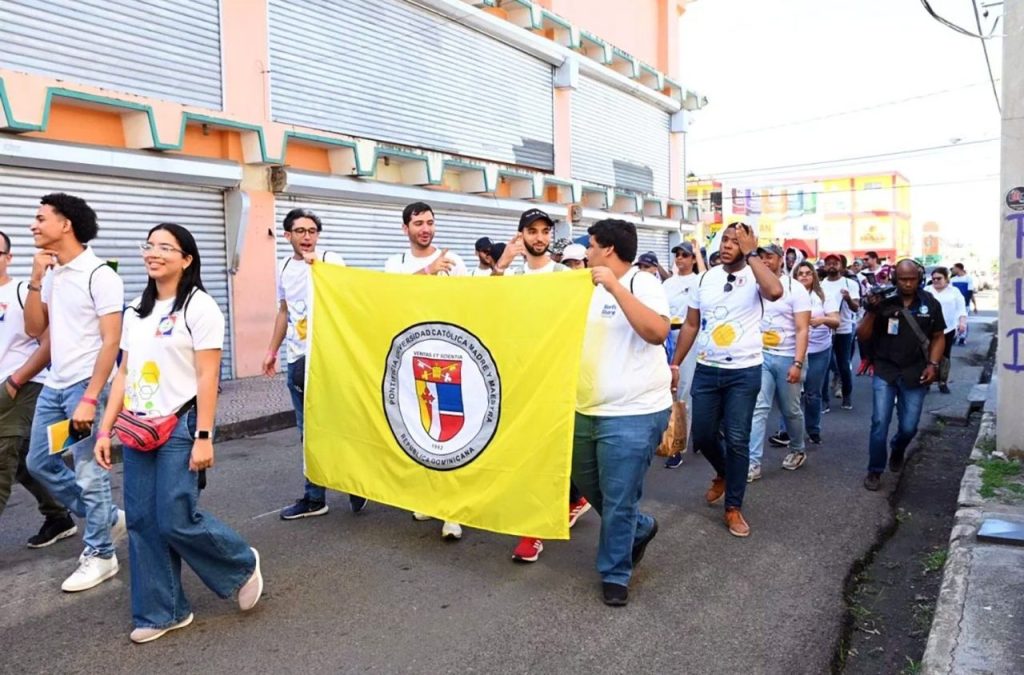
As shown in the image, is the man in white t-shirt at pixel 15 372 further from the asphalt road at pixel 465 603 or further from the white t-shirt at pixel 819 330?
the white t-shirt at pixel 819 330

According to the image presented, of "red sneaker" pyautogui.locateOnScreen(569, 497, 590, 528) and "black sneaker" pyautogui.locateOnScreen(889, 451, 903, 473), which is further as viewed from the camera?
"black sneaker" pyautogui.locateOnScreen(889, 451, 903, 473)

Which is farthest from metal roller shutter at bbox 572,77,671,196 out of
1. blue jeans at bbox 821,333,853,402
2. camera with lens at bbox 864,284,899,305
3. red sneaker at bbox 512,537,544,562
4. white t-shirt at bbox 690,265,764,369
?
red sneaker at bbox 512,537,544,562

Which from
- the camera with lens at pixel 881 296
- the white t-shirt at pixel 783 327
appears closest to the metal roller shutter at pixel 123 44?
the white t-shirt at pixel 783 327

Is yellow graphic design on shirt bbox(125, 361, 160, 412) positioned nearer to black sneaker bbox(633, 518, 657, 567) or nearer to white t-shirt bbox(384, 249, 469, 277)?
white t-shirt bbox(384, 249, 469, 277)

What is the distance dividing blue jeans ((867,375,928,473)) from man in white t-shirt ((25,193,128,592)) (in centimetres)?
515

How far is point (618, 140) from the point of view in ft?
70.3

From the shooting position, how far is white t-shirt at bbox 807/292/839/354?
8148 mm

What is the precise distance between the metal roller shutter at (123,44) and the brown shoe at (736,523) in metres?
8.71

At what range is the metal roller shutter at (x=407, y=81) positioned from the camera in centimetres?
1220

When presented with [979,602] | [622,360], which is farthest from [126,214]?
[979,602]

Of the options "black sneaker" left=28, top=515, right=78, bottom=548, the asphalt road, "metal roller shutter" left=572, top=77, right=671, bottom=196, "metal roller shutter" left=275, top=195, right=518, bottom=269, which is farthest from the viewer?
"metal roller shutter" left=572, top=77, right=671, bottom=196

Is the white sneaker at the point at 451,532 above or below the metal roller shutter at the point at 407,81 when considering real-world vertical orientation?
below

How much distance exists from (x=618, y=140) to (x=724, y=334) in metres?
17.1

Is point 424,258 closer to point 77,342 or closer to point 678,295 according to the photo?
point 77,342
